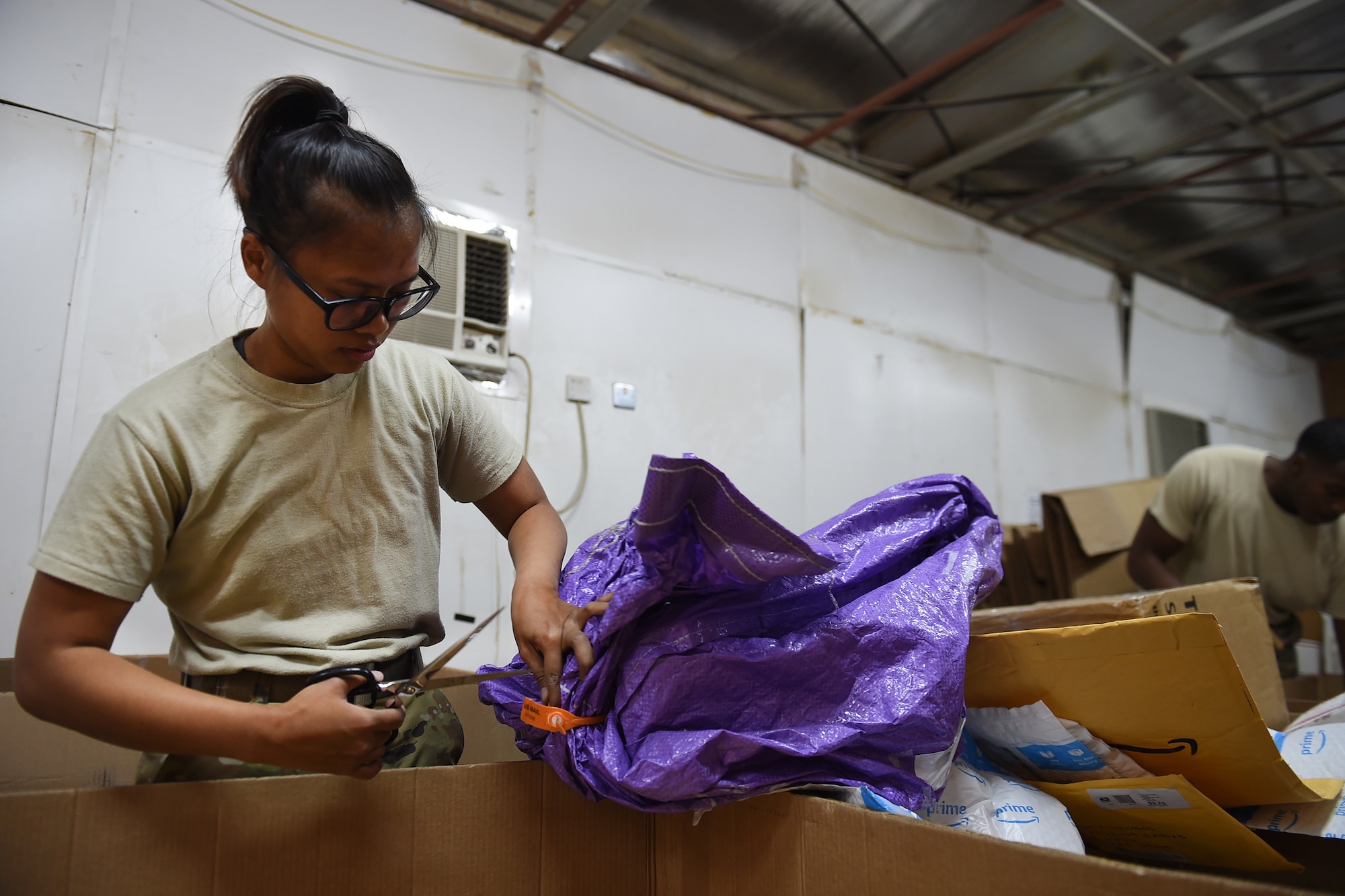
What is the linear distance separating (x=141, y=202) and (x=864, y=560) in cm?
195

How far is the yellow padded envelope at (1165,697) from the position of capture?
0.73 meters

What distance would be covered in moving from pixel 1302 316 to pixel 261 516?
6412 millimetres

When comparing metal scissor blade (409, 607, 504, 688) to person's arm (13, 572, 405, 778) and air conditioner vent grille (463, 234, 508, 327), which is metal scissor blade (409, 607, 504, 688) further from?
air conditioner vent grille (463, 234, 508, 327)

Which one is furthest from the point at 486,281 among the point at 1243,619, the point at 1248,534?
the point at 1248,534

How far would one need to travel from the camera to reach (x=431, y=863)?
0.76 meters

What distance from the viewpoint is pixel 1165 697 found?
77 cm

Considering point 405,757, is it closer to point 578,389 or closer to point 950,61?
point 578,389

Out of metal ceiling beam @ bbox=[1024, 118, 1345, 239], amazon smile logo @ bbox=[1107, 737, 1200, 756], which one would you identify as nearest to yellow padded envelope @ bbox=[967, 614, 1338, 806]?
amazon smile logo @ bbox=[1107, 737, 1200, 756]

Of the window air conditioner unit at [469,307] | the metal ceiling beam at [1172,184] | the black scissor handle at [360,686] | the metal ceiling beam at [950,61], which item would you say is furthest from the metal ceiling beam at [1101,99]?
the black scissor handle at [360,686]

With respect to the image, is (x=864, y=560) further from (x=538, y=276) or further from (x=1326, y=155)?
(x=1326, y=155)

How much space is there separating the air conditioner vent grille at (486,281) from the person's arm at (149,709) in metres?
1.69

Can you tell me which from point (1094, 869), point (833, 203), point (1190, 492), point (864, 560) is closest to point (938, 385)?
point (833, 203)

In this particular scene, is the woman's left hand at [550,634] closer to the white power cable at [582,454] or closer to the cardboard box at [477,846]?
the cardboard box at [477,846]

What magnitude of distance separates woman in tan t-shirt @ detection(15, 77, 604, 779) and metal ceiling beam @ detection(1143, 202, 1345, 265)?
15.0 ft
